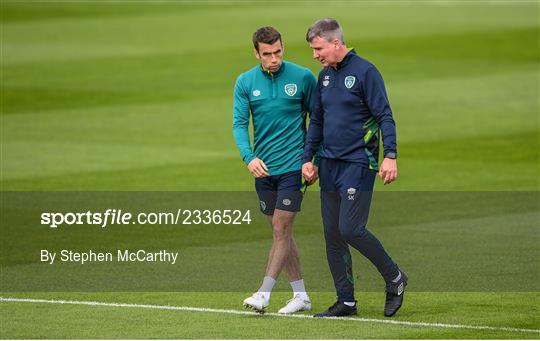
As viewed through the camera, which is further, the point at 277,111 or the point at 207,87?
the point at 207,87

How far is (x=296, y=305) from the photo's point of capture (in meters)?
12.2

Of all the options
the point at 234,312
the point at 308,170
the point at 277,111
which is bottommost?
the point at 234,312

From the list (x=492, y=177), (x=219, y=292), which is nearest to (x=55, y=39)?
(x=492, y=177)

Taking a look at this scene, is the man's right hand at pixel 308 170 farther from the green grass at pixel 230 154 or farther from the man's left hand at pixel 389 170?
the green grass at pixel 230 154

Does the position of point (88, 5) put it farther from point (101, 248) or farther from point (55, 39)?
point (101, 248)

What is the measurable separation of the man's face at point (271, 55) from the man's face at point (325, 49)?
35 cm

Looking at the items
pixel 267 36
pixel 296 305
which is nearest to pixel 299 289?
pixel 296 305

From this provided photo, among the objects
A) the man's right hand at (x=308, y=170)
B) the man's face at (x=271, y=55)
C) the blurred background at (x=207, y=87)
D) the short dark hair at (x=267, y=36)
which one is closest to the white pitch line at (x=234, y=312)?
the man's right hand at (x=308, y=170)

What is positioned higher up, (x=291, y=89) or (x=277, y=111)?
(x=291, y=89)

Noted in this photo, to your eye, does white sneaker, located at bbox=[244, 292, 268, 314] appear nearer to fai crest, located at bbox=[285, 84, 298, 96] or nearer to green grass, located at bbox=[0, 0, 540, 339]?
green grass, located at bbox=[0, 0, 540, 339]

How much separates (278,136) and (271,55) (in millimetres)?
730

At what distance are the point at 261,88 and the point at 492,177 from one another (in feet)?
34.0

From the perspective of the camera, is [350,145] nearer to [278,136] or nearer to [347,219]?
[347,219]

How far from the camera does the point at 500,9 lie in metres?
47.9
